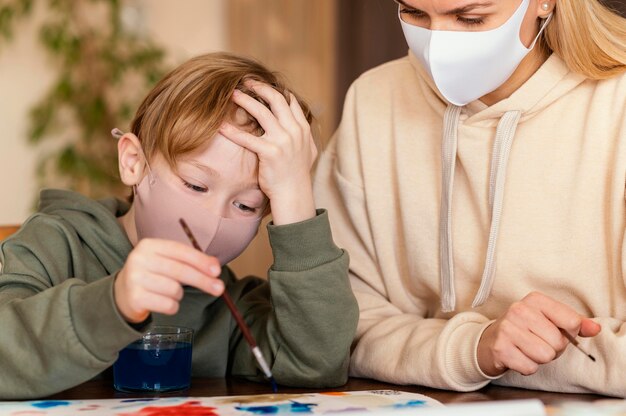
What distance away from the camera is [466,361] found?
49.5 inches

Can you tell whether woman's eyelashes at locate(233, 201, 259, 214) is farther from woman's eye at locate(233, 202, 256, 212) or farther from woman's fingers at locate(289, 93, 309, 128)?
woman's fingers at locate(289, 93, 309, 128)

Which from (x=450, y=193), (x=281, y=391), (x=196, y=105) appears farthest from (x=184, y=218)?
(x=450, y=193)

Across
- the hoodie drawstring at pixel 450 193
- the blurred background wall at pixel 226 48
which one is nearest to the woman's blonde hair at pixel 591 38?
the hoodie drawstring at pixel 450 193

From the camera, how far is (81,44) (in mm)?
A: 4281

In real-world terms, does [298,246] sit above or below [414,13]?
below

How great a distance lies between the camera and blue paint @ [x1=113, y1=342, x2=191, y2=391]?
121 centimetres

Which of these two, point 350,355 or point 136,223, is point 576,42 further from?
point 136,223

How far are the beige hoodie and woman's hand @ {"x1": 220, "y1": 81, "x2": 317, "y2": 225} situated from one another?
235 mm

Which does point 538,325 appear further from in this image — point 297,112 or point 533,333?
point 297,112

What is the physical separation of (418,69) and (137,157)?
494mm

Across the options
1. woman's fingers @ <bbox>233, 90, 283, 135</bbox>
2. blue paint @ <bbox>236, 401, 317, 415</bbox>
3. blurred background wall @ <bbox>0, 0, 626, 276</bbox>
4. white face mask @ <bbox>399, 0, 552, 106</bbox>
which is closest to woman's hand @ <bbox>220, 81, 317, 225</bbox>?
woman's fingers @ <bbox>233, 90, 283, 135</bbox>

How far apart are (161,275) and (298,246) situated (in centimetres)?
30

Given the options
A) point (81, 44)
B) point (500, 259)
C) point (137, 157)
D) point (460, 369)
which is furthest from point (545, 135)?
point (81, 44)

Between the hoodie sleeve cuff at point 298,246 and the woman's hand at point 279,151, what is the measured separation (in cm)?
3
